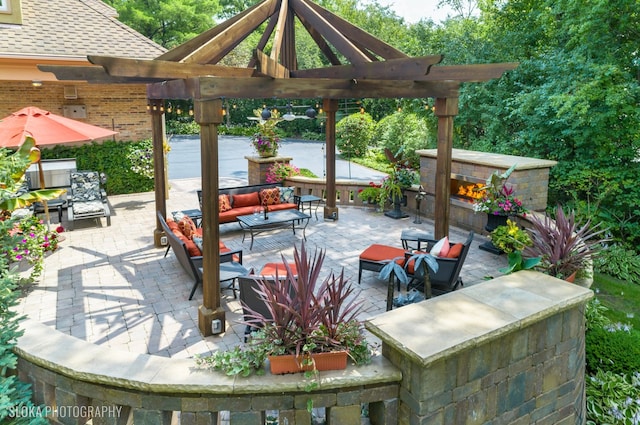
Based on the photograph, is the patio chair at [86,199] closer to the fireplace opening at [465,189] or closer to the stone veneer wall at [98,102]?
the stone veneer wall at [98,102]

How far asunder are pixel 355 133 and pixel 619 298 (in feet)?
61.2

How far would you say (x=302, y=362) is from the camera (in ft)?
11.6

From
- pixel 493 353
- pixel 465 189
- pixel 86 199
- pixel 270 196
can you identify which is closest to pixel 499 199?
pixel 465 189

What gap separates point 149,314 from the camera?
20.1 feet

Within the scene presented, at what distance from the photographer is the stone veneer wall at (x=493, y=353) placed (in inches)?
→ 140

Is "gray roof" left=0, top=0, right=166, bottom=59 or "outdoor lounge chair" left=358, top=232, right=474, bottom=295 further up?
"gray roof" left=0, top=0, right=166, bottom=59

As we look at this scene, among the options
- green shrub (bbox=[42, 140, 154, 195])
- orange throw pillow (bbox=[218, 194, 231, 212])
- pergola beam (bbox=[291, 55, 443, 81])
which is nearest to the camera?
pergola beam (bbox=[291, 55, 443, 81])

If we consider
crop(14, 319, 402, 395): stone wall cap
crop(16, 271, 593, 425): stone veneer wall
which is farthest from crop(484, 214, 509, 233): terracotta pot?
crop(14, 319, 402, 395): stone wall cap

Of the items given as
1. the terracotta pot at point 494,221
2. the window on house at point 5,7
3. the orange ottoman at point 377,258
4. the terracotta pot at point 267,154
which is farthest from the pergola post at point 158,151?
the window on house at point 5,7

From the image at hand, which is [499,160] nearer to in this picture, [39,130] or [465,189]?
[465,189]

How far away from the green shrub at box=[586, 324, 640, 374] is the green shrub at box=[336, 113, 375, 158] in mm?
19969

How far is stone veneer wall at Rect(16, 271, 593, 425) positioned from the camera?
3.41 m

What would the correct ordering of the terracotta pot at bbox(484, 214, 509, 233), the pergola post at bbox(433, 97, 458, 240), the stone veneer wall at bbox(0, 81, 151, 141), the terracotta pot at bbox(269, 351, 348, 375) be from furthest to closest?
the stone veneer wall at bbox(0, 81, 151, 141), the terracotta pot at bbox(484, 214, 509, 233), the pergola post at bbox(433, 97, 458, 240), the terracotta pot at bbox(269, 351, 348, 375)

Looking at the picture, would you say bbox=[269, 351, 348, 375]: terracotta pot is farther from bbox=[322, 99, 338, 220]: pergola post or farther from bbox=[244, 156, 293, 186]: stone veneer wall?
bbox=[244, 156, 293, 186]: stone veneer wall
